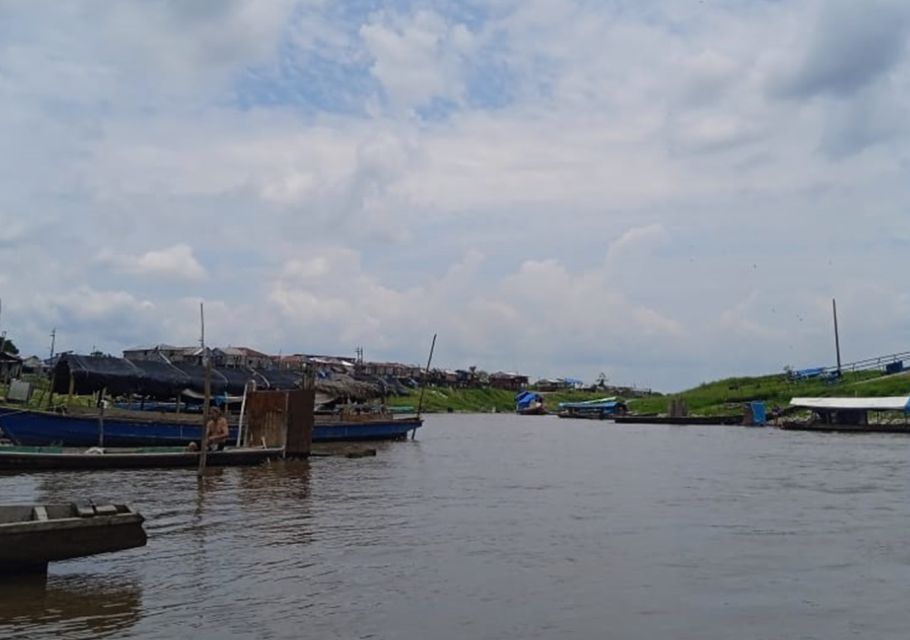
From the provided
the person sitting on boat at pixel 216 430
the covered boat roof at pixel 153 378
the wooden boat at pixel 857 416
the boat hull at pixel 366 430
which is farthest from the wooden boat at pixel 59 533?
the wooden boat at pixel 857 416

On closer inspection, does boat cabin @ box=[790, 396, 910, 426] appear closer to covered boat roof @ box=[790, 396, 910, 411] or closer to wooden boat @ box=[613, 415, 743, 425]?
covered boat roof @ box=[790, 396, 910, 411]

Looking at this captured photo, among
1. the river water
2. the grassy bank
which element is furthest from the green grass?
the river water

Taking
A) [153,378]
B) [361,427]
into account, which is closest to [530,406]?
[361,427]

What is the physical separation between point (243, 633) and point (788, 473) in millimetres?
21850

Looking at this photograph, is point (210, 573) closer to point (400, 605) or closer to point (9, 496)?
point (400, 605)

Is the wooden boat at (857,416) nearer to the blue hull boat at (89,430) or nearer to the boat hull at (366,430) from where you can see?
the boat hull at (366,430)

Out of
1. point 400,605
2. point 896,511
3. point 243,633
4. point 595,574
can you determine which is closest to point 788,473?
point 896,511

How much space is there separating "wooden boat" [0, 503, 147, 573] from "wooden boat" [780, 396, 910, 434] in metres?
46.1

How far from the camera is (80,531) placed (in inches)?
418

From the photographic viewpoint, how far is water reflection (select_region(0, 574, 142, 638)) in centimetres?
928

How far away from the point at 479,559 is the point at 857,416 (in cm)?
4356

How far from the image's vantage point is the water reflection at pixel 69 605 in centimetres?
928

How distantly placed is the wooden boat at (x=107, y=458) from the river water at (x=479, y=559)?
1.86 ft

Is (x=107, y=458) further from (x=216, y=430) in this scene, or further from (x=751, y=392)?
(x=751, y=392)
